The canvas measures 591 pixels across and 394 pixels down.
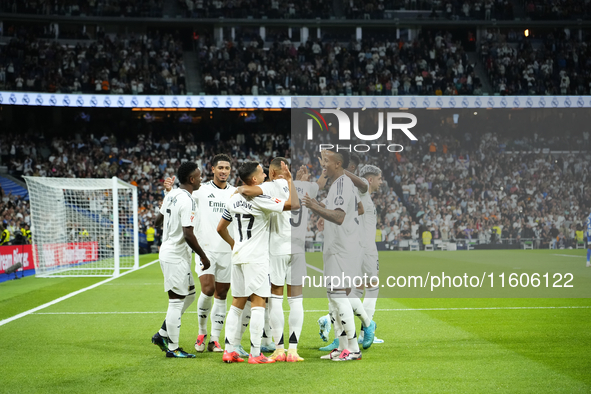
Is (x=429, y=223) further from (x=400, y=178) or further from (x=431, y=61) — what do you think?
(x=431, y=61)

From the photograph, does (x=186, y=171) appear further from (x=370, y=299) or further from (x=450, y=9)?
(x=450, y=9)

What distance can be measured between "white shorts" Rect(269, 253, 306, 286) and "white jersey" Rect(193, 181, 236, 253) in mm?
1109

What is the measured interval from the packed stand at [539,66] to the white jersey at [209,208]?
32.3m

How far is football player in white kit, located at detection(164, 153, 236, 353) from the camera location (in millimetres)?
7500

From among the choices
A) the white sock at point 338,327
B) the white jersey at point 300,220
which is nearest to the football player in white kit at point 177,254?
the white jersey at point 300,220

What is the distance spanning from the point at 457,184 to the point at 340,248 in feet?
58.5

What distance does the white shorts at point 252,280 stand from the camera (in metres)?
6.61

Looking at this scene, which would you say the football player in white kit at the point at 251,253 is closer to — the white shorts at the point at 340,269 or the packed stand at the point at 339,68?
the white shorts at the point at 340,269

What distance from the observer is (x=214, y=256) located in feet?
24.7

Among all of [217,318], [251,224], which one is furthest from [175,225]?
[217,318]

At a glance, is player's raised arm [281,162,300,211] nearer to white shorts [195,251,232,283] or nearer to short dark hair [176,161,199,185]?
short dark hair [176,161,199,185]

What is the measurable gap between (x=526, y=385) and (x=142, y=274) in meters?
15.3

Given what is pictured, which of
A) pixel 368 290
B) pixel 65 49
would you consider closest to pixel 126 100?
pixel 65 49

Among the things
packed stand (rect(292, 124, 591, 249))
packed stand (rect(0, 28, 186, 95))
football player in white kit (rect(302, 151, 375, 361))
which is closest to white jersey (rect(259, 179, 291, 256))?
football player in white kit (rect(302, 151, 375, 361))
